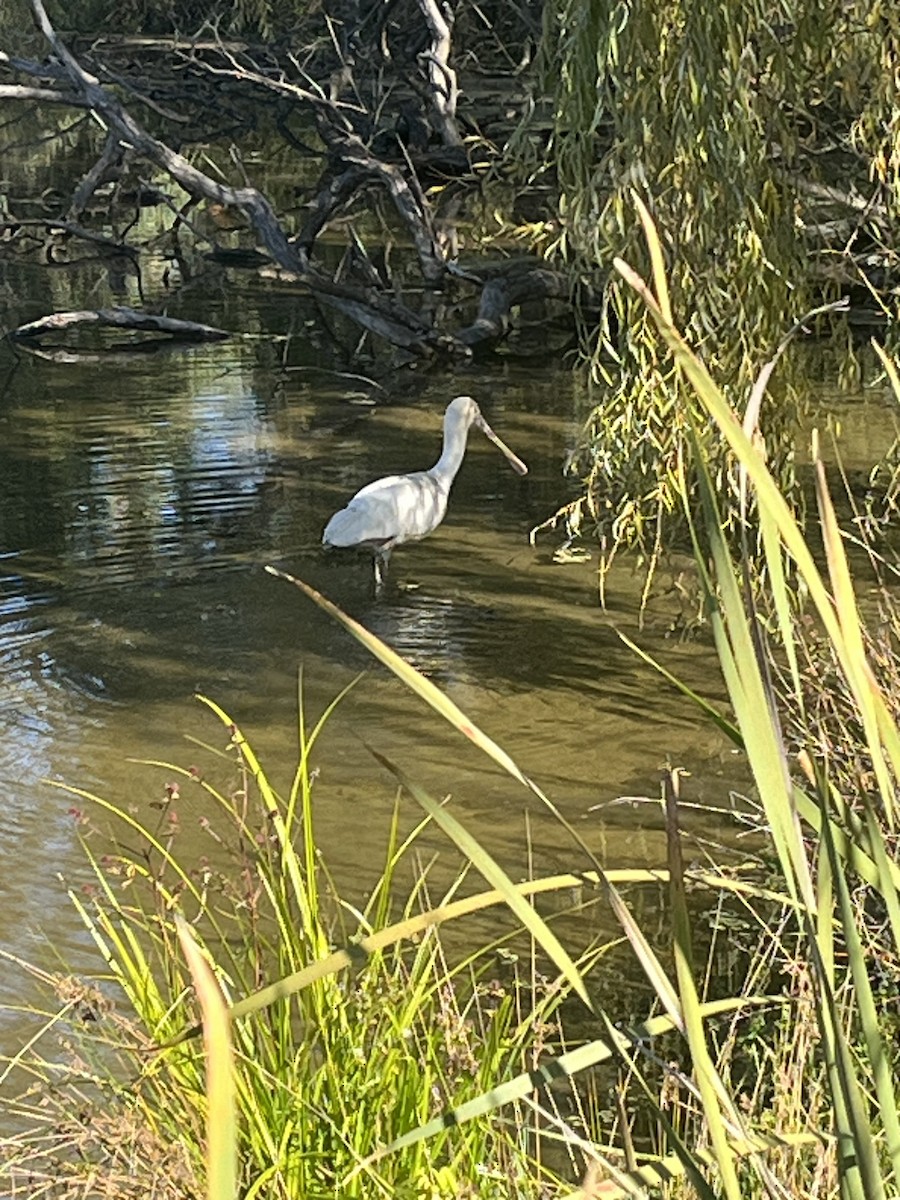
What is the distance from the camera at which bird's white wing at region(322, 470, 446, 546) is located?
26.7 ft

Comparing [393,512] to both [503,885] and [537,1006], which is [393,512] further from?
[503,885]

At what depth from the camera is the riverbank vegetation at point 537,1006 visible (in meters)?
1.17

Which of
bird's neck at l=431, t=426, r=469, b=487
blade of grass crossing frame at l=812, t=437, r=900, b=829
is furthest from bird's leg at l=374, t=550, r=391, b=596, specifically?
blade of grass crossing frame at l=812, t=437, r=900, b=829

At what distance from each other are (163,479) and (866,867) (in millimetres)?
9431

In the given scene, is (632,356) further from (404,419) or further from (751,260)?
(404,419)

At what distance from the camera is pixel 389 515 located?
819 centimetres

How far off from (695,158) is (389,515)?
3.29 m

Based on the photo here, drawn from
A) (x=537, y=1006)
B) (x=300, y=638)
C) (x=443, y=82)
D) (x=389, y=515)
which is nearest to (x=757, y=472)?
(x=537, y=1006)

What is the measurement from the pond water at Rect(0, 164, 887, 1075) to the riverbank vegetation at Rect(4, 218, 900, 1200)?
0.23 metres

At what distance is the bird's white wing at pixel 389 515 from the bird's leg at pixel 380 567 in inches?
3.1

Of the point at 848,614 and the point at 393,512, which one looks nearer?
the point at 848,614

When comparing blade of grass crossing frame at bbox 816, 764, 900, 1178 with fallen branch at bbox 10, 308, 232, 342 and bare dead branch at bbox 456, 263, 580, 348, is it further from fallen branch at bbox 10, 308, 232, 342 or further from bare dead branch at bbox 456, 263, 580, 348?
fallen branch at bbox 10, 308, 232, 342

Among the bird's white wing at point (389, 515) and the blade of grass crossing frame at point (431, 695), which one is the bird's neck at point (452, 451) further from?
the blade of grass crossing frame at point (431, 695)

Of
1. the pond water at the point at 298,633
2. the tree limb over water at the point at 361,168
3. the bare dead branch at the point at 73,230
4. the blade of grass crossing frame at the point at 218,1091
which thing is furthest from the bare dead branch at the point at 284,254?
the blade of grass crossing frame at the point at 218,1091
